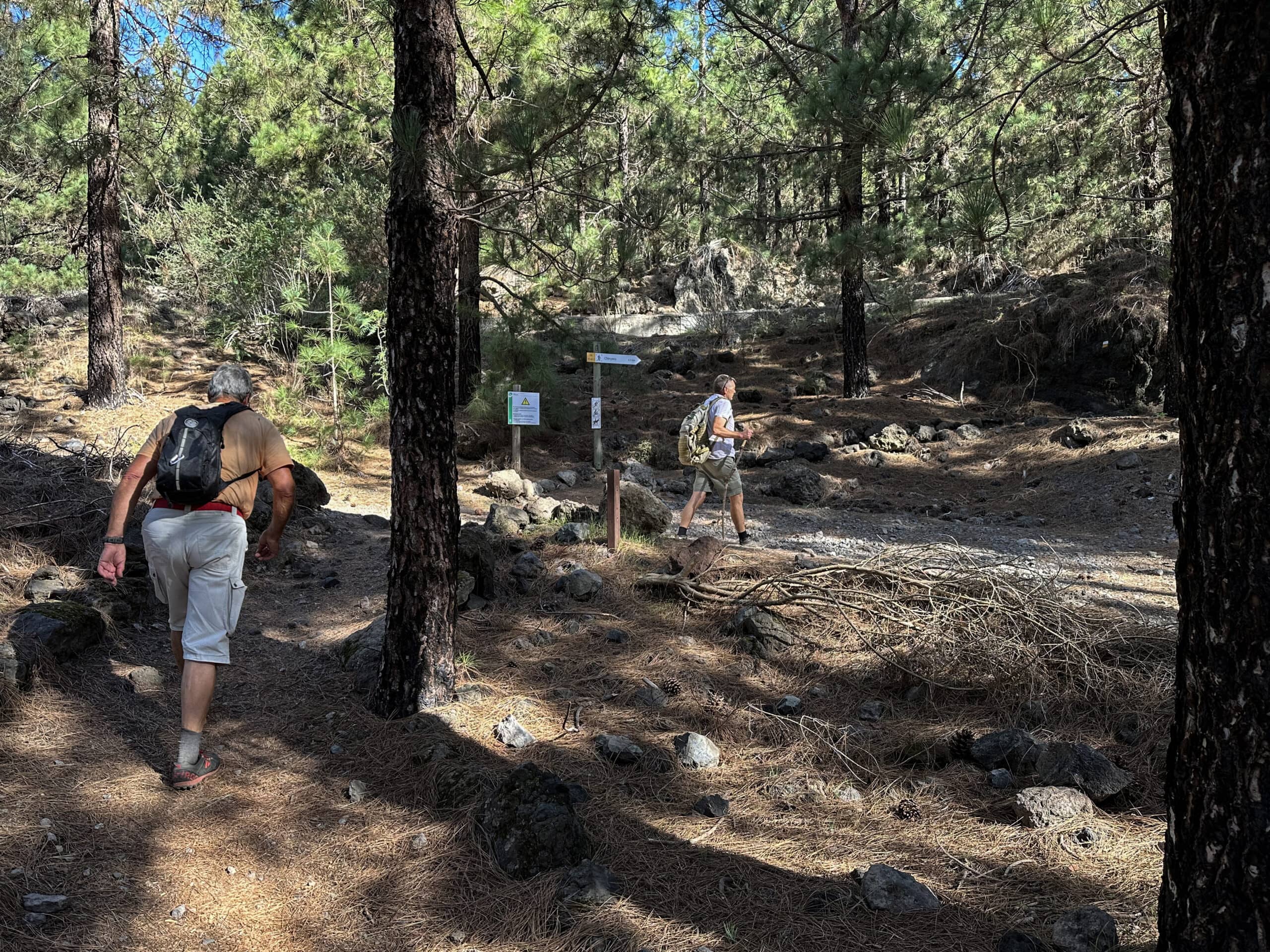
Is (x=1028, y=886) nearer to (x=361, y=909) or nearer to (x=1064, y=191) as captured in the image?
(x=361, y=909)

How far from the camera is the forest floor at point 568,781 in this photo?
2.87 m

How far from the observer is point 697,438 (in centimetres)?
818

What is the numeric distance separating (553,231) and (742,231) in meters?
8.38

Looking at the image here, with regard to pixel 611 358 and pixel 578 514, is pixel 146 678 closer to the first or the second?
pixel 578 514

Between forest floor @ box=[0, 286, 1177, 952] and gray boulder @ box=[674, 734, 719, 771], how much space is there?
0.28 ft

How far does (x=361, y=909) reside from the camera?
2.98 metres

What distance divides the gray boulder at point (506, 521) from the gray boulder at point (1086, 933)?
17.8 feet

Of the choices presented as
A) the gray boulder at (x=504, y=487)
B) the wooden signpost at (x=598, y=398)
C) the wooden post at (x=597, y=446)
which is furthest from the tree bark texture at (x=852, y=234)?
the gray boulder at (x=504, y=487)

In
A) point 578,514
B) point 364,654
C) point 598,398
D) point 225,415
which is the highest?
point 598,398

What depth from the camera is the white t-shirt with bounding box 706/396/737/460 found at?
8.11 meters

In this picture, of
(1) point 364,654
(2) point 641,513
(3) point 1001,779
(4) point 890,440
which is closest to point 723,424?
(2) point 641,513

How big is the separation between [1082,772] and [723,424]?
493 cm

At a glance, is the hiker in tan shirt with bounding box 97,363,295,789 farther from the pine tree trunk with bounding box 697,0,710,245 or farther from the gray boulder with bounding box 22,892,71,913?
the pine tree trunk with bounding box 697,0,710,245

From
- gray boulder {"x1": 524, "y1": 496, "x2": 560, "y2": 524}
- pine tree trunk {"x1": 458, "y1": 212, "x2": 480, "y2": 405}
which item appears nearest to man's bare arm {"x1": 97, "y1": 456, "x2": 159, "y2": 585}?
gray boulder {"x1": 524, "y1": 496, "x2": 560, "y2": 524}
